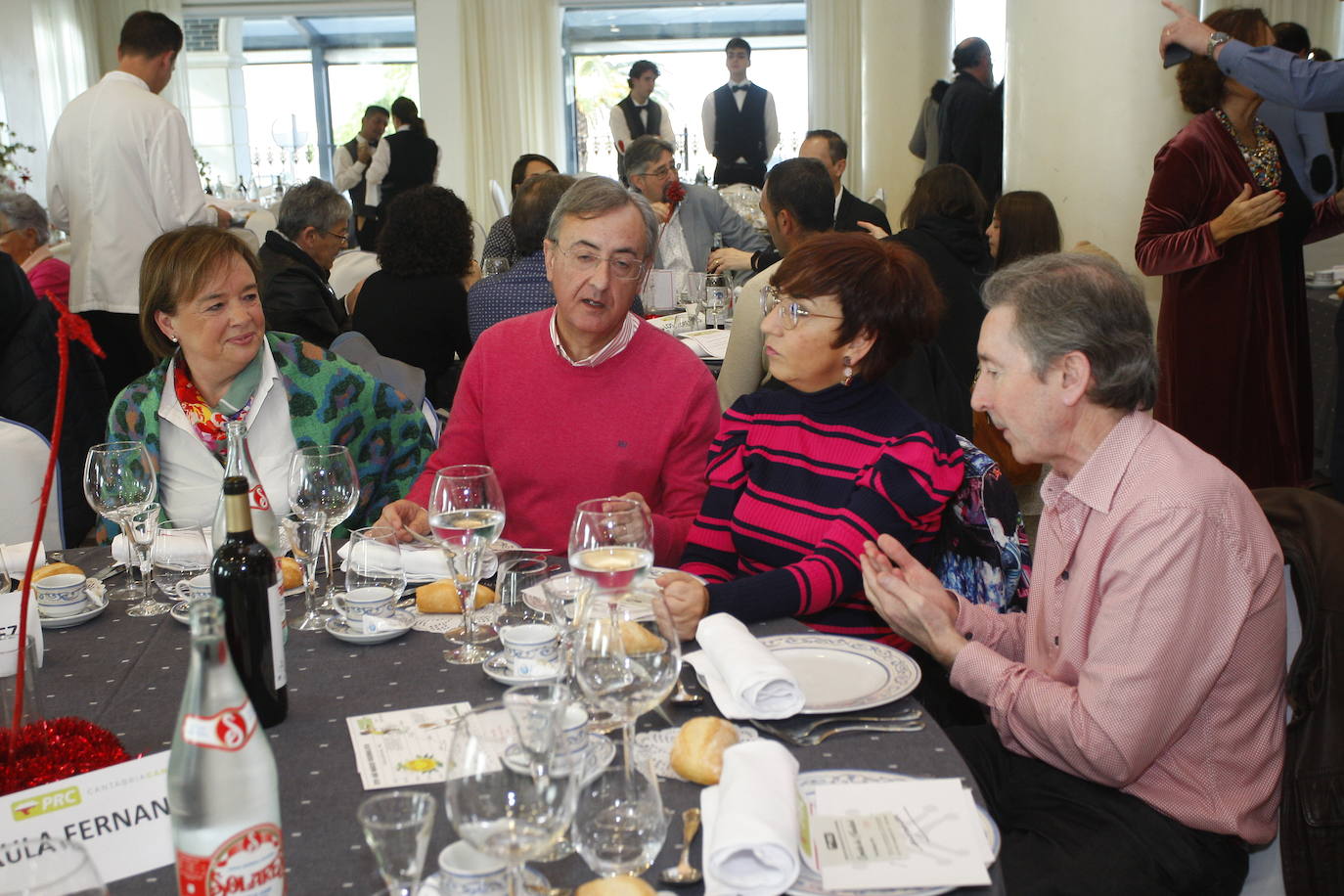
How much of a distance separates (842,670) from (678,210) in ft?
14.9

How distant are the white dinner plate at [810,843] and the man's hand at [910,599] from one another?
0.50 metres

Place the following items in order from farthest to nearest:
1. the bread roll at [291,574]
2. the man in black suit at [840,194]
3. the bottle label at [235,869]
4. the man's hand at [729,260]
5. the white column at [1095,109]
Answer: the man in black suit at [840,194], the man's hand at [729,260], the white column at [1095,109], the bread roll at [291,574], the bottle label at [235,869]

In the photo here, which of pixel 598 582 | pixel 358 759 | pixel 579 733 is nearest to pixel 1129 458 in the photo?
pixel 598 582

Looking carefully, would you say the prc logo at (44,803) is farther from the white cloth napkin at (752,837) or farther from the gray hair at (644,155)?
the gray hair at (644,155)

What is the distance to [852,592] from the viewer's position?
1.92 metres

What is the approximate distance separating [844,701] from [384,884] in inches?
21.7

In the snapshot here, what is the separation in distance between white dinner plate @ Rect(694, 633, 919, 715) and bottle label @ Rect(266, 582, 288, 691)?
470 millimetres

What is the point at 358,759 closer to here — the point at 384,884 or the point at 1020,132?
the point at 384,884

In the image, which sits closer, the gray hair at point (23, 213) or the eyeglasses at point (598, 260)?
Answer: the eyeglasses at point (598, 260)

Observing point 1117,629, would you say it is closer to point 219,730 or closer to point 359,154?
point 219,730

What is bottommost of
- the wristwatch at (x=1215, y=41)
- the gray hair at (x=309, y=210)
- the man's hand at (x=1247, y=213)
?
the man's hand at (x=1247, y=213)

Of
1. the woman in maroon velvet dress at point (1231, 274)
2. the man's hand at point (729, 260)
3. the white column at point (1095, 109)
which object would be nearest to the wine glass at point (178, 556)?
the woman in maroon velvet dress at point (1231, 274)

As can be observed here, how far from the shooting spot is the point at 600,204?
7.68ft

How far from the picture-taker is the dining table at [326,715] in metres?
1.01
